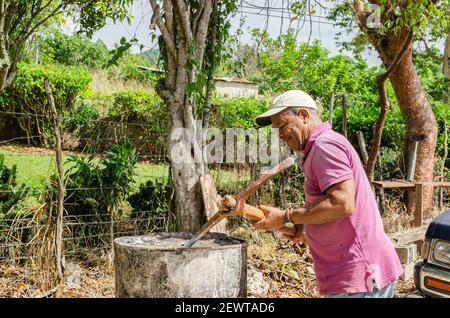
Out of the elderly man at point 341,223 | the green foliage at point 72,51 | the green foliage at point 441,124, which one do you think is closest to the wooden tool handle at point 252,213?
the elderly man at point 341,223

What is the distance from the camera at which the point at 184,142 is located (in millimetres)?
5301

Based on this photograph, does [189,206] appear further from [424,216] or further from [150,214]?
[424,216]

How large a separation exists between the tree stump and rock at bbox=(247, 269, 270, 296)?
203 cm

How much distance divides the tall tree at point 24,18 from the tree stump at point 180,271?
4.14m

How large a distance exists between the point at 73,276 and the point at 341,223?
11.0 feet

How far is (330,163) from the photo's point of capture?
7.91 feet

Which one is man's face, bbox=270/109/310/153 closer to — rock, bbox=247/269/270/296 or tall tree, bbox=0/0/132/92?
rock, bbox=247/269/270/296

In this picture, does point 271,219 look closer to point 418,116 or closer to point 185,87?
point 185,87

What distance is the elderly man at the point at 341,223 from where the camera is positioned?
2.40m

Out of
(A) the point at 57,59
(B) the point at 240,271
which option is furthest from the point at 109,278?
(A) the point at 57,59

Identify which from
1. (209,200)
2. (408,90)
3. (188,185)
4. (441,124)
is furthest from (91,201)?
(441,124)

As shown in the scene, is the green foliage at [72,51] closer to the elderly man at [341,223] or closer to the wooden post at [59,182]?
the wooden post at [59,182]
